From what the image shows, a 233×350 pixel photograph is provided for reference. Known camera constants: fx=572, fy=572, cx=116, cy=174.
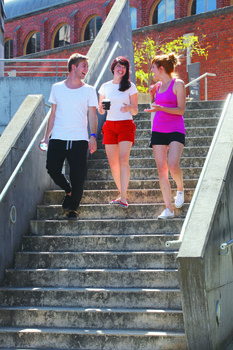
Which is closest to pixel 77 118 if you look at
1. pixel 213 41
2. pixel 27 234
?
pixel 27 234

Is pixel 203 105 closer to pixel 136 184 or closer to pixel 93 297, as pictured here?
Result: pixel 136 184

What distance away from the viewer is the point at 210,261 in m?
4.68

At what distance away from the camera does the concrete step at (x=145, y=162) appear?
733 centimetres

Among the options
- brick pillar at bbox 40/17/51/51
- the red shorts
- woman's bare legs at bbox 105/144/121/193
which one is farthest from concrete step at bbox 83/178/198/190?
brick pillar at bbox 40/17/51/51

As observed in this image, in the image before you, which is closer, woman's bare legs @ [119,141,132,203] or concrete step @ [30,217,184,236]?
concrete step @ [30,217,184,236]

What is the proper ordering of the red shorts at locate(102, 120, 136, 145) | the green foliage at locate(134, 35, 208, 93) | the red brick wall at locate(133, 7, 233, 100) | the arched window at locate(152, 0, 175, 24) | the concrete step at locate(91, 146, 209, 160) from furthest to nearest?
the arched window at locate(152, 0, 175, 24)
the red brick wall at locate(133, 7, 233, 100)
the green foliage at locate(134, 35, 208, 93)
the concrete step at locate(91, 146, 209, 160)
the red shorts at locate(102, 120, 136, 145)

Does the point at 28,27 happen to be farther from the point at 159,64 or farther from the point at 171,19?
the point at 159,64

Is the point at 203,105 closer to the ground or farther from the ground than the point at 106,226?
farther from the ground

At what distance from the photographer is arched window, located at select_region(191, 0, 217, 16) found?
23.9 meters

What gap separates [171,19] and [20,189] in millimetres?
20953

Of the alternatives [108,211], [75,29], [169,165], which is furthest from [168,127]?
[75,29]

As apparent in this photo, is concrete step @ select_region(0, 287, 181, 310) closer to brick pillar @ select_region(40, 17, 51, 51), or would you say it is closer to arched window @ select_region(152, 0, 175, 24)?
arched window @ select_region(152, 0, 175, 24)

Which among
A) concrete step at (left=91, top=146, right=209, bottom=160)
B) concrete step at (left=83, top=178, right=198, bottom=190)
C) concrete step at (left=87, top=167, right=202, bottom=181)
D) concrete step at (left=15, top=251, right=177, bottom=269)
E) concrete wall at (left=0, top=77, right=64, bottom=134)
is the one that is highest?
concrete wall at (left=0, top=77, right=64, bottom=134)

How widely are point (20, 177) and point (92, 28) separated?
86.1ft
